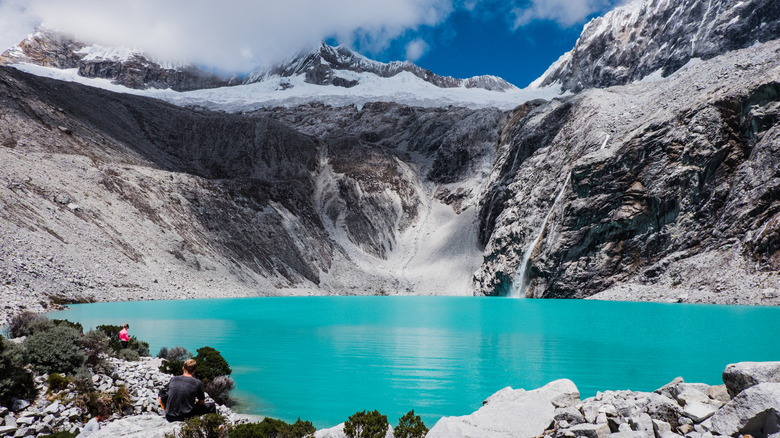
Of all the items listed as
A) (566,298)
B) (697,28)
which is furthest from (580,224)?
(697,28)

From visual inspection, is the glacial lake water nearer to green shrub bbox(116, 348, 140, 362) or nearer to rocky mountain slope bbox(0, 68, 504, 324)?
green shrub bbox(116, 348, 140, 362)

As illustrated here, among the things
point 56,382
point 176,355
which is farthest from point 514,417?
point 176,355

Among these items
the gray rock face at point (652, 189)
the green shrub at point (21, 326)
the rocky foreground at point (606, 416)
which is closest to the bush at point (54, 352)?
the rocky foreground at point (606, 416)

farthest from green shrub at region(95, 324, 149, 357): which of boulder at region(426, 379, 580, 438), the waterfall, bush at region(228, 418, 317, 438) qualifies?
the waterfall

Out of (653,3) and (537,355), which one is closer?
(537,355)

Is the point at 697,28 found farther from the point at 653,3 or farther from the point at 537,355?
the point at 537,355

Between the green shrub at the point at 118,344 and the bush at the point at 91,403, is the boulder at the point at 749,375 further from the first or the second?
the green shrub at the point at 118,344

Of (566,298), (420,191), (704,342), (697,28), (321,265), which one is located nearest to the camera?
(704,342)
